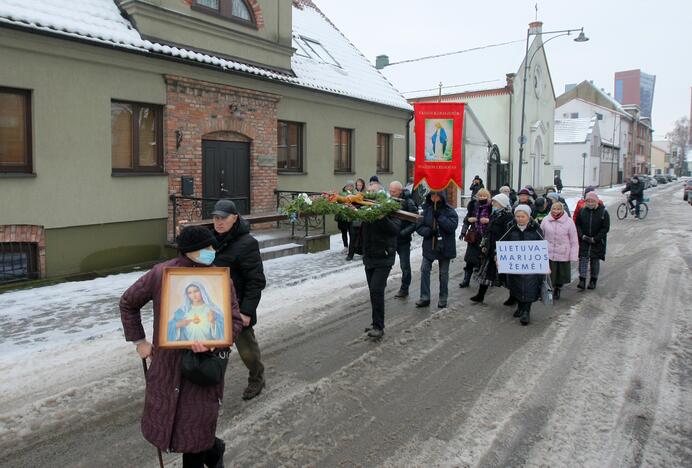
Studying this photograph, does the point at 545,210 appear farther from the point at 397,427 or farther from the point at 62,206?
the point at 62,206

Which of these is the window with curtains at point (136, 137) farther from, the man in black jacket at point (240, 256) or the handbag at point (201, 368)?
the handbag at point (201, 368)

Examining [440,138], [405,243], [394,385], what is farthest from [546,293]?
[394,385]

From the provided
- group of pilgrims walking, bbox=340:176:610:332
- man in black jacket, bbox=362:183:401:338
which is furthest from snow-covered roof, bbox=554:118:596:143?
man in black jacket, bbox=362:183:401:338

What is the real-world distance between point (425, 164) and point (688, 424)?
5.90 meters

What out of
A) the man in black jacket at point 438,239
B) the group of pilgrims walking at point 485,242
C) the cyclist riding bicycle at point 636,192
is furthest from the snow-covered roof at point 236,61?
the cyclist riding bicycle at point 636,192

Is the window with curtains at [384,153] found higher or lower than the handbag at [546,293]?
higher

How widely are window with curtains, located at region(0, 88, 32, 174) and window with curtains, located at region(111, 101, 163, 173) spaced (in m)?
1.56

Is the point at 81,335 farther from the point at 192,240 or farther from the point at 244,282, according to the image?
the point at 192,240

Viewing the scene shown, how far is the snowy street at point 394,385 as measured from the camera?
13.1 feet

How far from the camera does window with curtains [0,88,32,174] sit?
8.95 metres

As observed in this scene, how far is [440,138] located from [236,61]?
19.1ft

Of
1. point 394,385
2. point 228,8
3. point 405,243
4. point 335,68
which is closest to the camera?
point 394,385

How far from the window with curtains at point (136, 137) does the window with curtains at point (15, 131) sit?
1565 mm

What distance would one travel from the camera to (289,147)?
1510 cm
